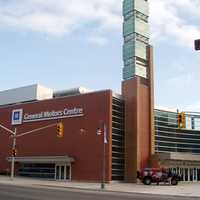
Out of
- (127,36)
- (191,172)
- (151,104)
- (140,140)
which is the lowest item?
(191,172)

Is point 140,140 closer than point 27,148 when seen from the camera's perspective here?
Yes

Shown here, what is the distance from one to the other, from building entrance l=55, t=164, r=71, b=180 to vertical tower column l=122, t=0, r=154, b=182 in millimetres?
8641

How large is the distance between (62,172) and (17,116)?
14.7 m

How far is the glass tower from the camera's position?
67.1 meters

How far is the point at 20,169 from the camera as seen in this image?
7175cm

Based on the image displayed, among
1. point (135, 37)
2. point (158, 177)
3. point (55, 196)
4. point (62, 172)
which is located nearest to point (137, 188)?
point (158, 177)

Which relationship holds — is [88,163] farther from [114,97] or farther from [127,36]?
[127,36]

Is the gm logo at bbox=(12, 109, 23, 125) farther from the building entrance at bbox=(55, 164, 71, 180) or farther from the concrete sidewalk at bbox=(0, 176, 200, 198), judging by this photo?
the concrete sidewalk at bbox=(0, 176, 200, 198)

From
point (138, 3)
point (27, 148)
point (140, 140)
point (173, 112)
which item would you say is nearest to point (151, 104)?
point (140, 140)

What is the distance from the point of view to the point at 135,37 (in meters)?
68.9

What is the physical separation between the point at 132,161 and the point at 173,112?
16.9 meters

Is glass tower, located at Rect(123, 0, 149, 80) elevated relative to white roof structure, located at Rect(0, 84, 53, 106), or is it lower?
elevated

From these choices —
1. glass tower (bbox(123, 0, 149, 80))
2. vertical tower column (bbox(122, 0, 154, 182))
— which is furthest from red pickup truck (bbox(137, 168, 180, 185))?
glass tower (bbox(123, 0, 149, 80))

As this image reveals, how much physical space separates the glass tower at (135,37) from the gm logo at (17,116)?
19.2m
